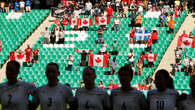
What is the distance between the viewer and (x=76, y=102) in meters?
5.13

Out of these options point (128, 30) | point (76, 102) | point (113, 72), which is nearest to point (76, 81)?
point (113, 72)

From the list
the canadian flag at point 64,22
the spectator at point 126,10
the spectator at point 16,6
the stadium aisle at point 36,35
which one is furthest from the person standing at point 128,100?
the spectator at point 16,6

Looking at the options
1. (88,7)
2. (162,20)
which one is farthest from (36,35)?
(162,20)

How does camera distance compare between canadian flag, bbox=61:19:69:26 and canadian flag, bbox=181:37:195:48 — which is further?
canadian flag, bbox=61:19:69:26

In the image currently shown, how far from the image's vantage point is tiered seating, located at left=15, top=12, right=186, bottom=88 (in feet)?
56.6

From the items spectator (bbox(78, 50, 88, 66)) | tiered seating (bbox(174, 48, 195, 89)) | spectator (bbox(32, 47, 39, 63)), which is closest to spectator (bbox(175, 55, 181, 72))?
tiered seating (bbox(174, 48, 195, 89))

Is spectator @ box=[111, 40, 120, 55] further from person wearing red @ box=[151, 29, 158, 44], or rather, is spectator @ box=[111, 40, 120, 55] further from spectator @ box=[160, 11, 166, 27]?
spectator @ box=[160, 11, 166, 27]

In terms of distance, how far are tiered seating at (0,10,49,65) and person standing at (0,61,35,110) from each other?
51.9 ft

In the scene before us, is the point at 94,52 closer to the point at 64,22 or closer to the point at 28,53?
the point at 28,53

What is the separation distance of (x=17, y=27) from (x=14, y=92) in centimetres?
1917

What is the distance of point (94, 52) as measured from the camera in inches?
772

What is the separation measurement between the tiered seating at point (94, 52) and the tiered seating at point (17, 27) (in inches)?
63.6

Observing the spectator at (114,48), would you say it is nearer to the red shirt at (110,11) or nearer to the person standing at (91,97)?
the red shirt at (110,11)

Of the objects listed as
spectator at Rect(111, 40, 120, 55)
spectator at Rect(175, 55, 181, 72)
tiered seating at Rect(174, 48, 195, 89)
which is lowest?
tiered seating at Rect(174, 48, 195, 89)
